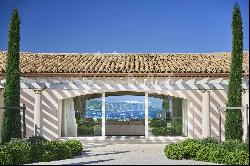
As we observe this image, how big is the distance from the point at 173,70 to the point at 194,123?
2.89 metres

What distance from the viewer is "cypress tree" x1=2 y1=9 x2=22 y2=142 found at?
15.5 meters

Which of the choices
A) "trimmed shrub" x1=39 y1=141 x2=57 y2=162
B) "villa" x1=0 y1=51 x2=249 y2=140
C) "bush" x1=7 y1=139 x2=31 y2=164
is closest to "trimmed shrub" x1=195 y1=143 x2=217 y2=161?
"trimmed shrub" x1=39 y1=141 x2=57 y2=162

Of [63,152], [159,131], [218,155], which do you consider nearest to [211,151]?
[218,155]

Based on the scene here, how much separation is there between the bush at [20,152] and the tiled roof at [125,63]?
26.5 ft

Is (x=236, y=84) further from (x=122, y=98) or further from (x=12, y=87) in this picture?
(x=12, y=87)

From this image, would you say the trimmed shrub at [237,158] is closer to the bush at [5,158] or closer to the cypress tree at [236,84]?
the cypress tree at [236,84]

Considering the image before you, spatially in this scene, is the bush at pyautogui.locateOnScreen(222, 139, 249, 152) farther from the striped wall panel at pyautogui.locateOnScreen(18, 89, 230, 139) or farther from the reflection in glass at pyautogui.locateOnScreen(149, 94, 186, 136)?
the reflection in glass at pyautogui.locateOnScreen(149, 94, 186, 136)

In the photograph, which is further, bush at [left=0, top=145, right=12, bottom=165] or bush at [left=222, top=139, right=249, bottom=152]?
bush at [left=222, top=139, right=249, bottom=152]

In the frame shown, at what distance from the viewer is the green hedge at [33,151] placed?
1248 centimetres

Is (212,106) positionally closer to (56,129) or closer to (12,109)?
(56,129)

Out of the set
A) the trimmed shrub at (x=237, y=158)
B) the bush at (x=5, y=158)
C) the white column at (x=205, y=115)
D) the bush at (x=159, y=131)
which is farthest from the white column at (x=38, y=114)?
the trimmed shrub at (x=237, y=158)

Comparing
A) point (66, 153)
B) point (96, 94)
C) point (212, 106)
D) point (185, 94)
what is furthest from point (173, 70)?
point (66, 153)

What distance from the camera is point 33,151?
13398 millimetres

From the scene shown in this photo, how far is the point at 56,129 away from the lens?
2130 cm
